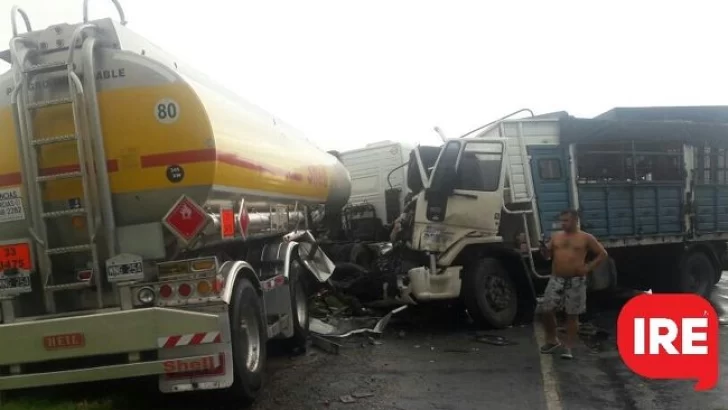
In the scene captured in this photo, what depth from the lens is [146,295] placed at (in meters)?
4.66

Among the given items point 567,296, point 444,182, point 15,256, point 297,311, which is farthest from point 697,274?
point 15,256

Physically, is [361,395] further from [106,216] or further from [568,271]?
[568,271]

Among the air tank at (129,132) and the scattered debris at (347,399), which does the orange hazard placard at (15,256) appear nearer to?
the air tank at (129,132)

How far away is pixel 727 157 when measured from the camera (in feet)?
33.0

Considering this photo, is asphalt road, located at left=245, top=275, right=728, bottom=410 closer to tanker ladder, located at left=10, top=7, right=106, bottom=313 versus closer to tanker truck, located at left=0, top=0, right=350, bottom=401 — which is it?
tanker truck, located at left=0, top=0, right=350, bottom=401

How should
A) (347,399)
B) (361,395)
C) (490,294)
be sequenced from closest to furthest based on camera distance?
(347,399) → (361,395) → (490,294)

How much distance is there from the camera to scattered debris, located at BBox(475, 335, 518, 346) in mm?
7383

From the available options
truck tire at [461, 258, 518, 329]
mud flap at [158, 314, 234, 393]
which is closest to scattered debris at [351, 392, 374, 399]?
mud flap at [158, 314, 234, 393]

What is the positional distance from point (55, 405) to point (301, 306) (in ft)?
10.3

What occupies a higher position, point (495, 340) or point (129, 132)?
point (129, 132)

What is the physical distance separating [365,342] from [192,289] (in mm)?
3478

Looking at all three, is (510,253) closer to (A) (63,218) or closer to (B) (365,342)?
Answer: (B) (365,342)

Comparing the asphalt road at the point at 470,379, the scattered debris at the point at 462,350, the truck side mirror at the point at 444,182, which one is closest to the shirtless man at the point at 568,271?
the asphalt road at the point at 470,379

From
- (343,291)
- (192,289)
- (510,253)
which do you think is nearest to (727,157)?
(510,253)
